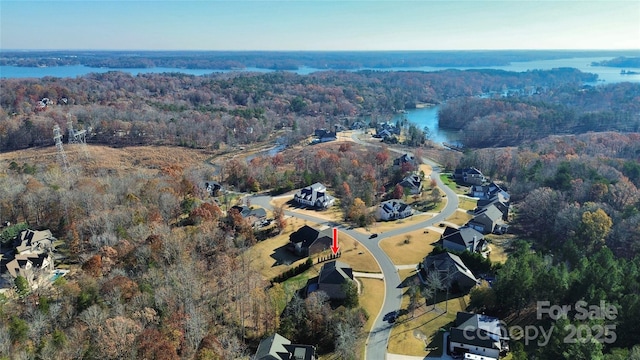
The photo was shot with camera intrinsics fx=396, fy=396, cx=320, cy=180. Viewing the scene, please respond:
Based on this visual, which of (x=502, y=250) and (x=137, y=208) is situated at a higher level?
(x=137, y=208)

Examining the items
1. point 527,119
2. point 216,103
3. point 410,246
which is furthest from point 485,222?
point 216,103

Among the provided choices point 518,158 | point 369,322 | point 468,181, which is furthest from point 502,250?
point 518,158

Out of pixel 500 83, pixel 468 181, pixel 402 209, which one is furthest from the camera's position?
pixel 500 83

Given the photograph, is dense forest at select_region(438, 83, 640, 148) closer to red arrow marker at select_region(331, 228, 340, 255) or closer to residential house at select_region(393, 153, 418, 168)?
residential house at select_region(393, 153, 418, 168)

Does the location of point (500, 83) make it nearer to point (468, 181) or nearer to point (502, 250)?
point (468, 181)

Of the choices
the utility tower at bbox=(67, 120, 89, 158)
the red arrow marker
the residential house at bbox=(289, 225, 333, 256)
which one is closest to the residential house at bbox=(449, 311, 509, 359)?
the red arrow marker

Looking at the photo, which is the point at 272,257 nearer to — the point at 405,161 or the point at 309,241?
the point at 309,241
